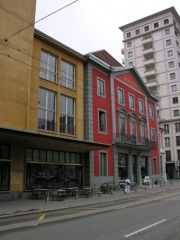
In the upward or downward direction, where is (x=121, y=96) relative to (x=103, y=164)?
upward

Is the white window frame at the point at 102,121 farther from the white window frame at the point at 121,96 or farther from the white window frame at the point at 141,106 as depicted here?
the white window frame at the point at 141,106

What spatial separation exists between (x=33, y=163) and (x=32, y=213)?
8.96m

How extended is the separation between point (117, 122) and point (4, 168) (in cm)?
1623

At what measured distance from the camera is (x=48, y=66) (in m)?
27.0

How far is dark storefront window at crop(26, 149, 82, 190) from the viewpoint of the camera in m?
23.8

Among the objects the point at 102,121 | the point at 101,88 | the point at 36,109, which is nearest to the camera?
the point at 36,109

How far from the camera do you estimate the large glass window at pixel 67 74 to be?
1121 inches

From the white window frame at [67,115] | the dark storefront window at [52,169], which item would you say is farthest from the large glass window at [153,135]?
the white window frame at [67,115]

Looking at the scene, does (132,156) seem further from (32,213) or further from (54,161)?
(32,213)

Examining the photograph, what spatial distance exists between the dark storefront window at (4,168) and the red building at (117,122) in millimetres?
9288

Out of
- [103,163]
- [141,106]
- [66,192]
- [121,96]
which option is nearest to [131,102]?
[121,96]

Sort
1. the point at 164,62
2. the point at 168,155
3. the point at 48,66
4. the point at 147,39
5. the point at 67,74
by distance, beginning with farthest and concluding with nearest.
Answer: the point at 147,39, the point at 164,62, the point at 168,155, the point at 67,74, the point at 48,66

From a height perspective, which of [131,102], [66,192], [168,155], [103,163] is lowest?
[66,192]

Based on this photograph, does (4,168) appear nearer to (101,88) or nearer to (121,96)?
(101,88)
